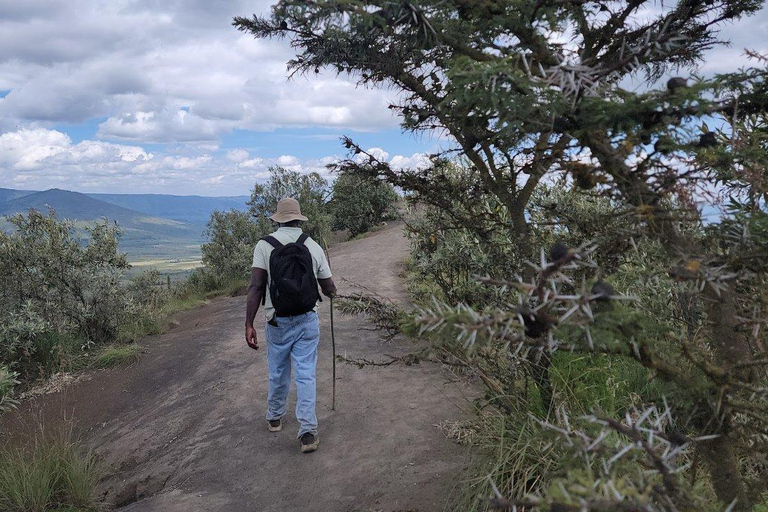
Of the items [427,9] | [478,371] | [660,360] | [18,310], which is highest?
[427,9]

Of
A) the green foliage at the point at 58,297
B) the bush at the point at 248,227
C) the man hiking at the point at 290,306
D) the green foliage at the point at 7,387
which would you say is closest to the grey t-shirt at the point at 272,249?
the man hiking at the point at 290,306

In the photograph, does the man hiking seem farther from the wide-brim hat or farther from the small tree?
the small tree

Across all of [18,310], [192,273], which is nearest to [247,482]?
[18,310]

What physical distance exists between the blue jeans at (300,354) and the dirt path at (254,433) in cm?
34

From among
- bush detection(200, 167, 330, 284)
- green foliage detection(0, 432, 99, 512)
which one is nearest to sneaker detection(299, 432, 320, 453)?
green foliage detection(0, 432, 99, 512)

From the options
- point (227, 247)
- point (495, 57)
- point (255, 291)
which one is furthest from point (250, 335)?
point (227, 247)

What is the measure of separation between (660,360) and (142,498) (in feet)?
14.7

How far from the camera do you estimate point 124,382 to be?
804 centimetres

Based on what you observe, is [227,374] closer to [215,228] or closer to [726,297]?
[726,297]

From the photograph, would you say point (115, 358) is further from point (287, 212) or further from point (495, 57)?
point (495, 57)

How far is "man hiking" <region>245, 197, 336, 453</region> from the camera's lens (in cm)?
479

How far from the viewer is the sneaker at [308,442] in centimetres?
477

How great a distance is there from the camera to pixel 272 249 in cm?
491

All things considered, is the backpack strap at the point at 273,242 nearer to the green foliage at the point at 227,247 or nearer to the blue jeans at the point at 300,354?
the blue jeans at the point at 300,354
